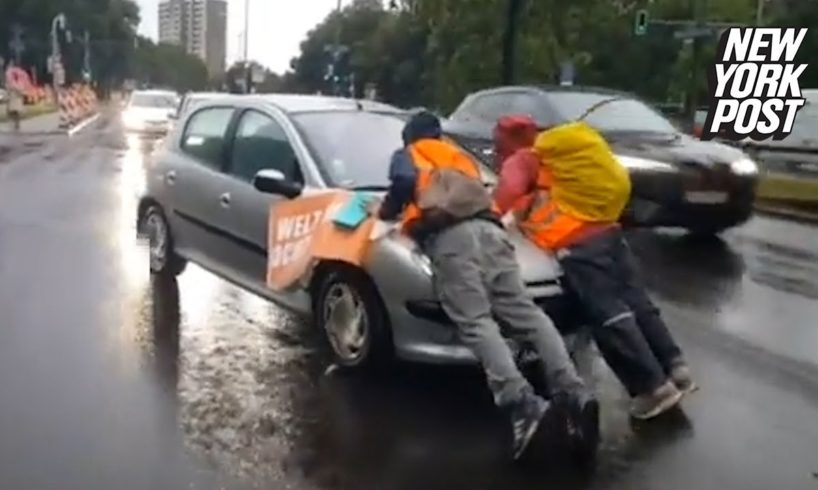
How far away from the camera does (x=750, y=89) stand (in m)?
24.1

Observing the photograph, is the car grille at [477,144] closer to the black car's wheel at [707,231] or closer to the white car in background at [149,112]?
the black car's wheel at [707,231]

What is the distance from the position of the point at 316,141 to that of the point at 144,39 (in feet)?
469

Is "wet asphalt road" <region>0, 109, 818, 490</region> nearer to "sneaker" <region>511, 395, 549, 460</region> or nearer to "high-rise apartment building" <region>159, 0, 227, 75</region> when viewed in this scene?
"sneaker" <region>511, 395, 549, 460</region>

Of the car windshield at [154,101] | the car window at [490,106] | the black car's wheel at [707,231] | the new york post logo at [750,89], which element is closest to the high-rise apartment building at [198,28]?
the car windshield at [154,101]

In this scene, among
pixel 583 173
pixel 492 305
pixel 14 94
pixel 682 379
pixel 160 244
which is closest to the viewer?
pixel 492 305

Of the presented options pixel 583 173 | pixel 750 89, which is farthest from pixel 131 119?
pixel 583 173

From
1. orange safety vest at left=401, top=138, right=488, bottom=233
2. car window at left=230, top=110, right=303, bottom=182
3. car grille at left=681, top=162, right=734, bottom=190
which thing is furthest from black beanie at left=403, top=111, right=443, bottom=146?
car grille at left=681, top=162, right=734, bottom=190

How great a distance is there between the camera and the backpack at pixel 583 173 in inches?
259

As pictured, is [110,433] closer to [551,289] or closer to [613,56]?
[551,289]

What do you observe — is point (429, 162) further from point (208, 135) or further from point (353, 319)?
point (208, 135)

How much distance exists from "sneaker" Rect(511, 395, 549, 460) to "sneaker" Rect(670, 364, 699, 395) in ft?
4.17

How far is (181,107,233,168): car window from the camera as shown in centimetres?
912

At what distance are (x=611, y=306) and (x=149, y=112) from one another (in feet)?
114

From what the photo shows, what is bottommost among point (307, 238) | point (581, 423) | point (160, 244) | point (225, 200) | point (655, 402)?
point (160, 244)
